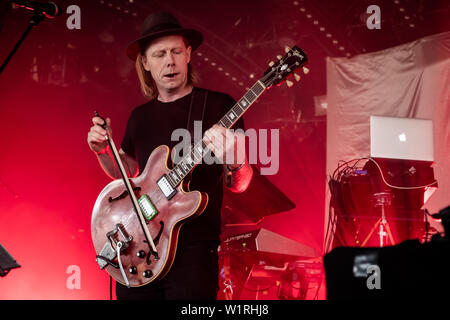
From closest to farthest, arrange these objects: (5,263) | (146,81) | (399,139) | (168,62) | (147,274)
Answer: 1. (5,263)
2. (147,274)
3. (168,62)
4. (146,81)
5. (399,139)

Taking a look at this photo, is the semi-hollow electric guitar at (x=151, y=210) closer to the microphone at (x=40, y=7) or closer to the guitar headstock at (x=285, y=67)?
the guitar headstock at (x=285, y=67)

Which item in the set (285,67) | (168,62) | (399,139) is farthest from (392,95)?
(168,62)

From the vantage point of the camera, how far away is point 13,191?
4418 millimetres

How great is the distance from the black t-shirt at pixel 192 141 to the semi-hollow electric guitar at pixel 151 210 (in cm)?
9

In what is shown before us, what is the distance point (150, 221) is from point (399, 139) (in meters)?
2.23

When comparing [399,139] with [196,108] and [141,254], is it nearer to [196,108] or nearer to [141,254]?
[196,108]

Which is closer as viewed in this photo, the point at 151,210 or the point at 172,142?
the point at 151,210

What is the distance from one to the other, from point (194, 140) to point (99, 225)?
672 mm

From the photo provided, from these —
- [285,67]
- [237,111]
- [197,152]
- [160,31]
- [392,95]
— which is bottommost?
[197,152]

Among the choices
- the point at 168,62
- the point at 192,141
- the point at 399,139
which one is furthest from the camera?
the point at 399,139

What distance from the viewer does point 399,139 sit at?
3.59 m

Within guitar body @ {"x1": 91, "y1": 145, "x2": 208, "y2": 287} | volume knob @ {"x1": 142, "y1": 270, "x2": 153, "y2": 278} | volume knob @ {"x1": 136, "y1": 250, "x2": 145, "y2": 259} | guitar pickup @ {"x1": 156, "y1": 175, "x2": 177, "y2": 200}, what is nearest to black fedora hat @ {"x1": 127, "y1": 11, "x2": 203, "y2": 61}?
guitar body @ {"x1": 91, "y1": 145, "x2": 208, "y2": 287}

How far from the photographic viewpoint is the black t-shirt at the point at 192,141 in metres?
2.20
